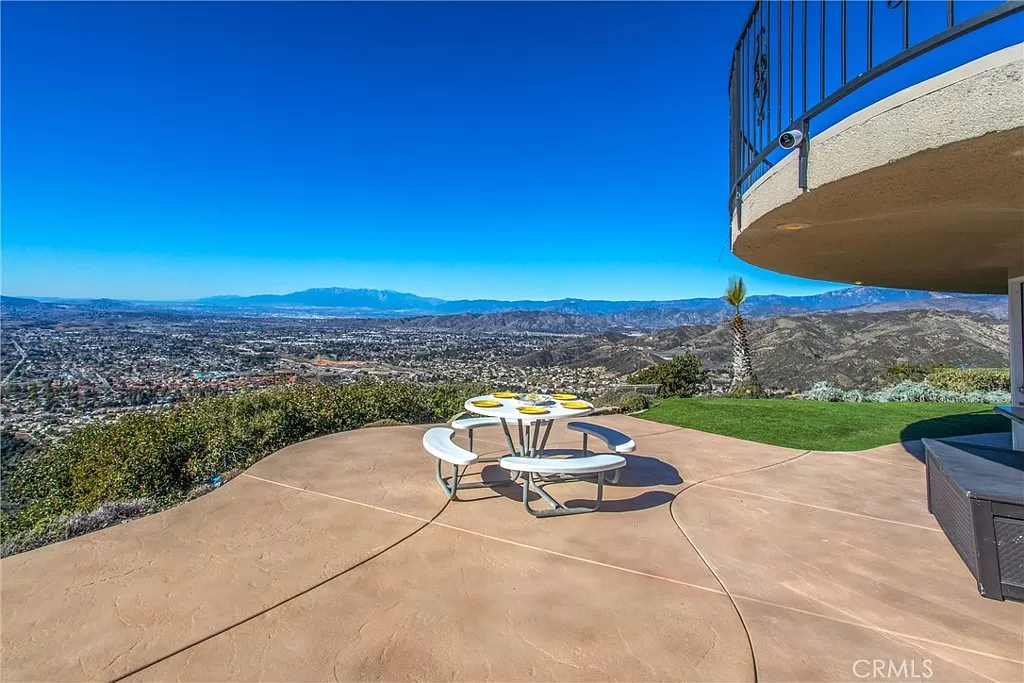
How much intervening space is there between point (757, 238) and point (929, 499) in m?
2.79

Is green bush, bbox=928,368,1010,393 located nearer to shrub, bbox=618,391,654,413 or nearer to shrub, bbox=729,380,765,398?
shrub, bbox=729,380,765,398

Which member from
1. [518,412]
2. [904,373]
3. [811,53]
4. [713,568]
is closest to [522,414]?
[518,412]

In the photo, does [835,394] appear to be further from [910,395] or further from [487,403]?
[487,403]

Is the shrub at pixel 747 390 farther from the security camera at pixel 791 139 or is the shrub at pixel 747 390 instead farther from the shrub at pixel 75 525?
the shrub at pixel 75 525

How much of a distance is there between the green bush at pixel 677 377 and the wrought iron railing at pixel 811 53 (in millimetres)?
9423

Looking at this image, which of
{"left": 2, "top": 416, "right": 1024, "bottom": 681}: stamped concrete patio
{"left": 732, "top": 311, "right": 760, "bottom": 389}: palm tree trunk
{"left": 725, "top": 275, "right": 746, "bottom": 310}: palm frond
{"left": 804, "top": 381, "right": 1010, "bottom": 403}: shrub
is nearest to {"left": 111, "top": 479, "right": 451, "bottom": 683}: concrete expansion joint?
{"left": 2, "top": 416, "right": 1024, "bottom": 681}: stamped concrete patio

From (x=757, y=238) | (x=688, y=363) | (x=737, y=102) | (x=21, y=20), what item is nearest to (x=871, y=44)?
(x=757, y=238)

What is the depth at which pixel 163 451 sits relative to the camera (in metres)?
5.09

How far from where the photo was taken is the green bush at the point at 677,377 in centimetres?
1347

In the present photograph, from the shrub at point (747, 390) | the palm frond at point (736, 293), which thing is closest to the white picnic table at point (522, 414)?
the shrub at point (747, 390)

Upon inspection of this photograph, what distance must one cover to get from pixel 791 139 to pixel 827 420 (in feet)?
26.5

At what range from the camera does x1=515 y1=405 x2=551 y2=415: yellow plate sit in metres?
4.61

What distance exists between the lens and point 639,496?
4.71m

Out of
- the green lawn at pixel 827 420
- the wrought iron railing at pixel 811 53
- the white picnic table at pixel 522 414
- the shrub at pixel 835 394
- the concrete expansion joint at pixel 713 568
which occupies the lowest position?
the shrub at pixel 835 394
